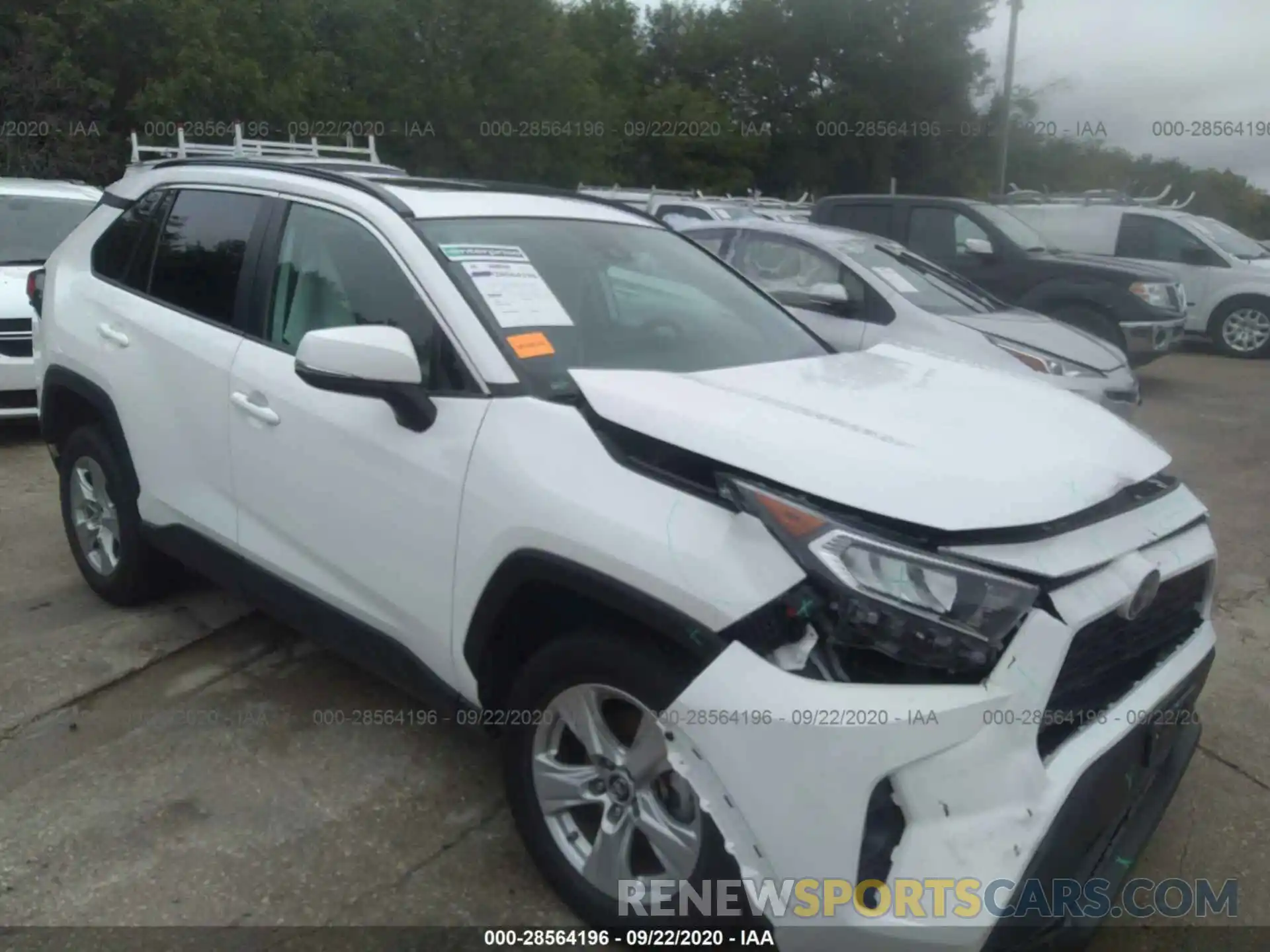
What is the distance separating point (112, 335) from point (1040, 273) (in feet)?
28.1

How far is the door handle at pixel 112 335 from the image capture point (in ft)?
13.1

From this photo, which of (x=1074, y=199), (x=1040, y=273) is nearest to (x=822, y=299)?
(x=1040, y=273)

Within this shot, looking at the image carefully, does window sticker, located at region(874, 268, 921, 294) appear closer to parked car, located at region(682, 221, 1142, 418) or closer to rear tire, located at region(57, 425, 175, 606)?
parked car, located at region(682, 221, 1142, 418)

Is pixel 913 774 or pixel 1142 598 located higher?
pixel 1142 598

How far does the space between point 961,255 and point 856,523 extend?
917 cm

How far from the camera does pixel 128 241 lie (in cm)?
423

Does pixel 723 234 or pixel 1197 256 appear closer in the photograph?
pixel 723 234

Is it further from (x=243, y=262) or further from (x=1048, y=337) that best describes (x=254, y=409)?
(x=1048, y=337)

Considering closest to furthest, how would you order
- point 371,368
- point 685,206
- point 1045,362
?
point 371,368
point 1045,362
point 685,206

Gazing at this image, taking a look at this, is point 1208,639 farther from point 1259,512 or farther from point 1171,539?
point 1259,512

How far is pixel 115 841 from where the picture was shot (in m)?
3.00

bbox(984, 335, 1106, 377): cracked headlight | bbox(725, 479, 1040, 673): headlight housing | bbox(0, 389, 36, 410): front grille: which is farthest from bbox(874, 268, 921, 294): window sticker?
bbox(0, 389, 36, 410): front grille

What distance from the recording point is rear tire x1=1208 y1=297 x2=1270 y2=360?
13.1m

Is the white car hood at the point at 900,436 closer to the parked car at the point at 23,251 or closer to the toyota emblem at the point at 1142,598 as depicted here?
the toyota emblem at the point at 1142,598
